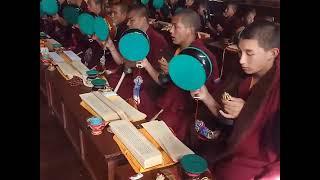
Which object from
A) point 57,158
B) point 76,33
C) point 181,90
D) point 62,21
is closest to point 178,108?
point 181,90

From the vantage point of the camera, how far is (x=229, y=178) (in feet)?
5.40

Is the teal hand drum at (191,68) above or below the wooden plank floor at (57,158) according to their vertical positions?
above

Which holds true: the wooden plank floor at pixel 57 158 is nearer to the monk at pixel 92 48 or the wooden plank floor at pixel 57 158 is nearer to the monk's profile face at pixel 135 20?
the monk at pixel 92 48

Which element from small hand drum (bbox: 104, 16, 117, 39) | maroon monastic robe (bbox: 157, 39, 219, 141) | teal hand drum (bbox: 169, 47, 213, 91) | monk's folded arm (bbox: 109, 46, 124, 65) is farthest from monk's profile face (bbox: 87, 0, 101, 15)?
teal hand drum (bbox: 169, 47, 213, 91)

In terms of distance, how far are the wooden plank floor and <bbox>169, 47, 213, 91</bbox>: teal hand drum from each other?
1410 mm

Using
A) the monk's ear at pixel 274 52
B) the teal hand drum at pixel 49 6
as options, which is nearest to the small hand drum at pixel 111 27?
the teal hand drum at pixel 49 6

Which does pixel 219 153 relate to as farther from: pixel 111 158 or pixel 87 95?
pixel 87 95

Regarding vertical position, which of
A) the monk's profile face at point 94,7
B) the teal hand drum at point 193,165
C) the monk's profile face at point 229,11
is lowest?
the teal hand drum at point 193,165

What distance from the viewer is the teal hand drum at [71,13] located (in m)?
3.21

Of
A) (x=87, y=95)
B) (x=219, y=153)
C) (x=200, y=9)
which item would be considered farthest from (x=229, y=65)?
(x=87, y=95)

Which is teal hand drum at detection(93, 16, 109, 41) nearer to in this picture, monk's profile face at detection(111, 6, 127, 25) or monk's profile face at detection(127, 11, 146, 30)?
monk's profile face at detection(111, 6, 127, 25)

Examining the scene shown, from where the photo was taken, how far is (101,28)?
2.86 m

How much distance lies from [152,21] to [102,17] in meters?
0.77

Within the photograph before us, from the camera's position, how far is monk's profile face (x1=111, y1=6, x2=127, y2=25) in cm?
250
